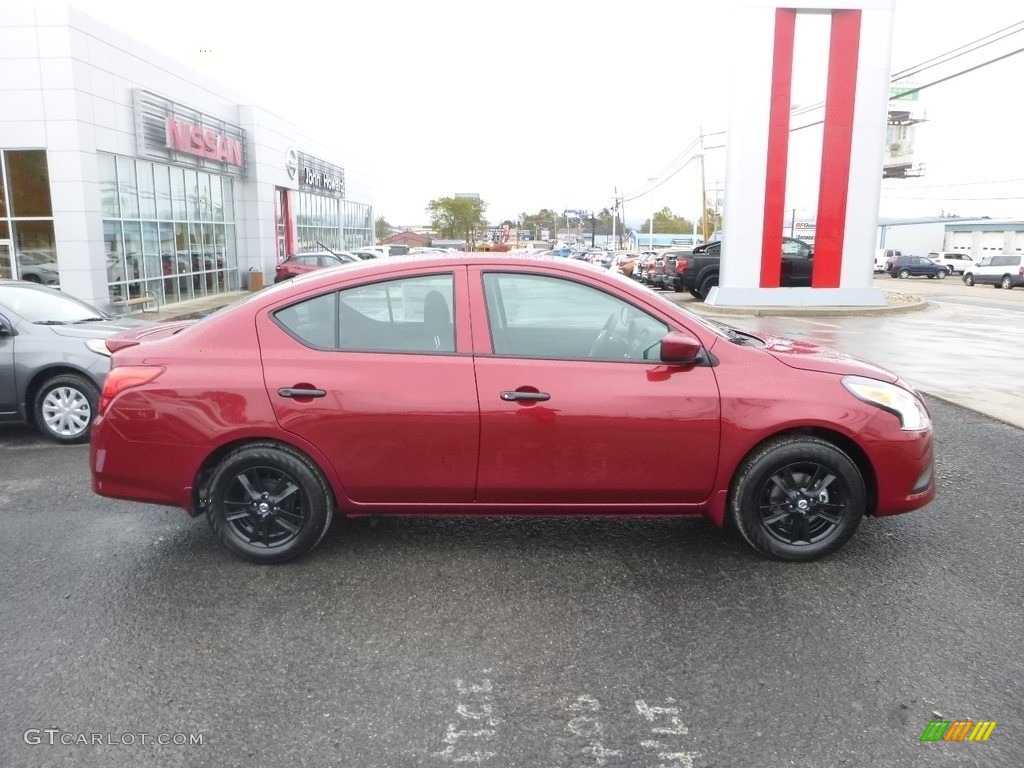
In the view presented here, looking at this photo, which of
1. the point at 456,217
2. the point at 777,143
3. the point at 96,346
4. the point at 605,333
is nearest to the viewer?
the point at 605,333

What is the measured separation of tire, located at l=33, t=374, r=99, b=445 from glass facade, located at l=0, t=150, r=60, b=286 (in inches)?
520

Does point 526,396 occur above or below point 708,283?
above

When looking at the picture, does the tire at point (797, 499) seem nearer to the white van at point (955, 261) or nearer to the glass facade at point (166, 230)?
the glass facade at point (166, 230)

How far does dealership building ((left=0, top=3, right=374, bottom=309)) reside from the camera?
17734 mm

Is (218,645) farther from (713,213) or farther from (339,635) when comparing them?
(713,213)

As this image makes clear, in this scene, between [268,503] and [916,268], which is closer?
[268,503]

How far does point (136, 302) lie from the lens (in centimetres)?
1952

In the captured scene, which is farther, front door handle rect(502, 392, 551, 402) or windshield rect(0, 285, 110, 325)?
windshield rect(0, 285, 110, 325)

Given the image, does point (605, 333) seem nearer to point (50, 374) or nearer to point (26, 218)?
point (50, 374)

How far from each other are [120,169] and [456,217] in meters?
75.5

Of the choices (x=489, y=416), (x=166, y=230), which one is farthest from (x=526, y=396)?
(x=166, y=230)

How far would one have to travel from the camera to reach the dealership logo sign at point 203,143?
75.1ft

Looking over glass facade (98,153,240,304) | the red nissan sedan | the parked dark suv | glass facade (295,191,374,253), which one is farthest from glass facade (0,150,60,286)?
the parked dark suv

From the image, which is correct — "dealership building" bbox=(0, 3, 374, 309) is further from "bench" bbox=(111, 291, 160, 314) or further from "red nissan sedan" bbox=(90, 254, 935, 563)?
"red nissan sedan" bbox=(90, 254, 935, 563)
